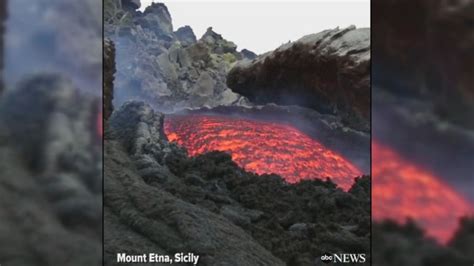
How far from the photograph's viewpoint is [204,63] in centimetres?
571

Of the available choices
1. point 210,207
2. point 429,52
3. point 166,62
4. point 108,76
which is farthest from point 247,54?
point 429,52

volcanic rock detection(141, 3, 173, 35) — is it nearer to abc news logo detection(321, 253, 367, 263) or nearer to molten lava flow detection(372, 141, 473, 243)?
molten lava flow detection(372, 141, 473, 243)

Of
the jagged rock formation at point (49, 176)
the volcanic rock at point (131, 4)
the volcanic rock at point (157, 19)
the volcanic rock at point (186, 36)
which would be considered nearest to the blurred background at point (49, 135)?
the jagged rock formation at point (49, 176)

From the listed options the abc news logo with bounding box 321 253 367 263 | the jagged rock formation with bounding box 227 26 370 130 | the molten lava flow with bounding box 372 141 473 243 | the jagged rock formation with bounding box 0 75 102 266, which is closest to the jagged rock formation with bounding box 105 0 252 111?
the jagged rock formation with bounding box 227 26 370 130

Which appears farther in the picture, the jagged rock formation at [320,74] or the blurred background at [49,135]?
the jagged rock formation at [320,74]

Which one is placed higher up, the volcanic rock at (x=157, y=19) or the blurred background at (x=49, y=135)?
the volcanic rock at (x=157, y=19)

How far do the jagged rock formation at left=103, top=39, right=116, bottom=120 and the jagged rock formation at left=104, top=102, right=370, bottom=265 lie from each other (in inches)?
3.9

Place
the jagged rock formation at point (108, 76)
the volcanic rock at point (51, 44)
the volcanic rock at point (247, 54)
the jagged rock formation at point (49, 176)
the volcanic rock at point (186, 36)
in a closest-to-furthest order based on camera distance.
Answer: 1. the jagged rock formation at point (49, 176)
2. the volcanic rock at point (51, 44)
3. the jagged rock formation at point (108, 76)
4. the volcanic rock at point (186, 36)
5. the volcanic rock at point (247, 54)

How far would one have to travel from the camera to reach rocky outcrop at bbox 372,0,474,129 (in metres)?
5.66

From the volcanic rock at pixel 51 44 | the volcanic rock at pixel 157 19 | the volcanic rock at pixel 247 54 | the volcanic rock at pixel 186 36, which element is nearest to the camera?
the volcanic rock at pixel 51 44

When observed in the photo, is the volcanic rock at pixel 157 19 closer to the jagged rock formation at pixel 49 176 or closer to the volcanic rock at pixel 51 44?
the volcanic rock at pixel 51 44

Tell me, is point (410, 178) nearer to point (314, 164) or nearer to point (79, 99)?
point (314, 164)

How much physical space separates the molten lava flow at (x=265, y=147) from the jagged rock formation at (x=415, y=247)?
0.51 m

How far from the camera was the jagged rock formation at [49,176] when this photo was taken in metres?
5.14
